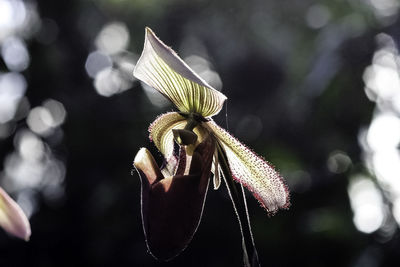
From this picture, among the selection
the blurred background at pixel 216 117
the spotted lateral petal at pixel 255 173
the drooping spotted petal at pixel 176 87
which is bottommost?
the spotted lateral petal at pixel 255 173

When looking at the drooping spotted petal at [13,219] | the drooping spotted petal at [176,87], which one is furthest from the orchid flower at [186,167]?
the drooping spotted petal at [13,219]

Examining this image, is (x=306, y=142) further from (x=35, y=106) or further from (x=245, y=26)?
(x=35, y=106)

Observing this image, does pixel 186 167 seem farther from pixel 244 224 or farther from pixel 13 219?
pixel 13 219

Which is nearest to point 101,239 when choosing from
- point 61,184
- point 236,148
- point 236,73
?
point 61,184

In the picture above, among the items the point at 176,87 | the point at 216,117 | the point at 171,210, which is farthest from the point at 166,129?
the point at 216,117

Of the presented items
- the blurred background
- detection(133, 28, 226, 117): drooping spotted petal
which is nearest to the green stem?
detection(133, 28, 226, 117): drooping spotted petal

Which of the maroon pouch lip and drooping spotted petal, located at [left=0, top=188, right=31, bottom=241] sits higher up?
the maroon pouch lip

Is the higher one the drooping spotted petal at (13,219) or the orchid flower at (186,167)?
the orchid flower at (186,167)

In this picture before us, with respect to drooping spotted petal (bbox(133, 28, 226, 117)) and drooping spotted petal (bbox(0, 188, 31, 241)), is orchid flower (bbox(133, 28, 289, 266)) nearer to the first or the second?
drooping spotted petal (bbox(133, 28, 226, 117))

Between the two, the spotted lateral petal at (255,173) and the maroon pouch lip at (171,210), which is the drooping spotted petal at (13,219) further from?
the spotted lateral petal at (255,173)
